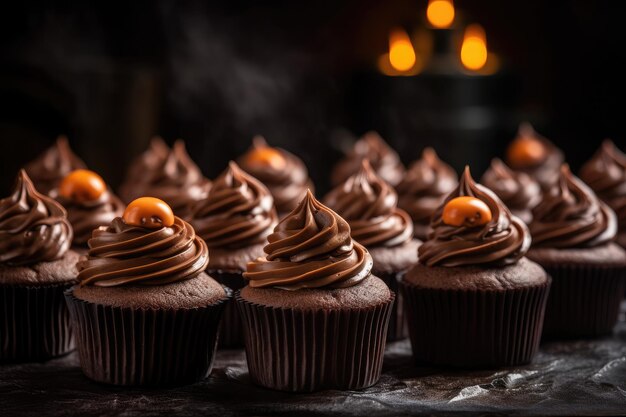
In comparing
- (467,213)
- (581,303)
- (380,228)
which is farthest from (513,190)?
(467,213)

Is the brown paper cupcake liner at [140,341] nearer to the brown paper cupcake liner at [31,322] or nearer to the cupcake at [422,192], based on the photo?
the brown paper cupcake liner at [31,322]

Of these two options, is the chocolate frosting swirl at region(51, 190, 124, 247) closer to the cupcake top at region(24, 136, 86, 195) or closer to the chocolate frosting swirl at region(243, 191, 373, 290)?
the cupcake top at region(24, 136, 86, 195)

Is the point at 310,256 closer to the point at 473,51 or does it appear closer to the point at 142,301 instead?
the point at 142,301

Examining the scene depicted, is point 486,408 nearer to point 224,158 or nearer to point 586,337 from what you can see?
point 586,337

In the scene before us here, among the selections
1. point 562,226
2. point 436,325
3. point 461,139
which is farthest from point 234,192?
point 461,139

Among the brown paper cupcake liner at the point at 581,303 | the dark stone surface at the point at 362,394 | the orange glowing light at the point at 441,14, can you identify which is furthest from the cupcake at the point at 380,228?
the orange glowing light at the point at 441,14

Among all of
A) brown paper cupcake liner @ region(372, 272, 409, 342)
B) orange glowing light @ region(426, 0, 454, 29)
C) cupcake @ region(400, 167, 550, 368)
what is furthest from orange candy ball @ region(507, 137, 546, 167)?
cupcake @ region(400, 167, 550, 368)
